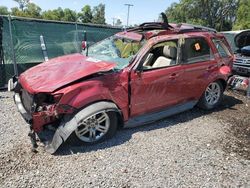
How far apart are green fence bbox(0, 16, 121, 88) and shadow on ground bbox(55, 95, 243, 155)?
4071mm

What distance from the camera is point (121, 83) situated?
4695mm

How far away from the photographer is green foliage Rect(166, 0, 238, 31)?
50.8m

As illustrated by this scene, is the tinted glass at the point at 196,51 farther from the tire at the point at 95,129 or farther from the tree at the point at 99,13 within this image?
the tree at the point at 99,13

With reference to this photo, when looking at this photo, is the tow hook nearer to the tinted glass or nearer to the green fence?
the tinted glass

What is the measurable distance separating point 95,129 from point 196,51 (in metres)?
2.75

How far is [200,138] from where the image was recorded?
5055 millimetres

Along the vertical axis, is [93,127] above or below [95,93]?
below

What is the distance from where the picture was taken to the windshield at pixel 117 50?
200 inches

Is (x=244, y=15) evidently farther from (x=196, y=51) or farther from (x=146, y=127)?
(x=146, y=127)

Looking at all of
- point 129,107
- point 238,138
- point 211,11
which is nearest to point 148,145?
point 129,107

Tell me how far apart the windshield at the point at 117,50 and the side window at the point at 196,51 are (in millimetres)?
1026

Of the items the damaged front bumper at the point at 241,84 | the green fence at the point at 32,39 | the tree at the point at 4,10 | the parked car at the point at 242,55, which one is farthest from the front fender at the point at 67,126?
the tree at the point at 4,10

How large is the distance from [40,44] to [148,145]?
5138 millimetres

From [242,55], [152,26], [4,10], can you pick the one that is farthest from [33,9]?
[152,26]
